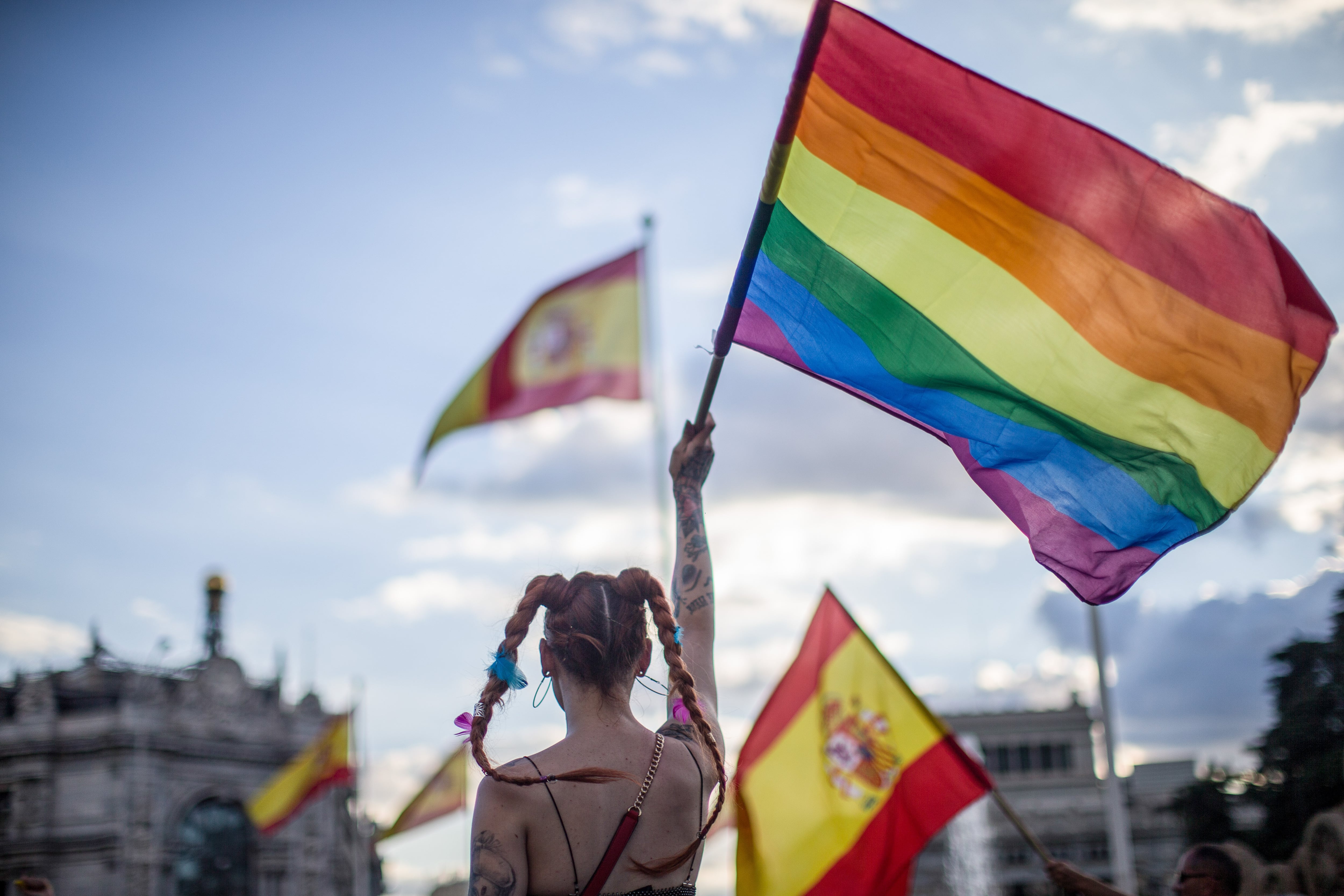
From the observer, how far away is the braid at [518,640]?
95.2 inches

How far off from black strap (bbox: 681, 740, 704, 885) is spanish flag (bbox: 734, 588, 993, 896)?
493 centimetres

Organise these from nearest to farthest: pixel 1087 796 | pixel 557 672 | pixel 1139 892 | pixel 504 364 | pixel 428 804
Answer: pixel 557 672 → pixel 504 364 → pixel 428 804 → pixel 1139 892 → pixel 1087 796

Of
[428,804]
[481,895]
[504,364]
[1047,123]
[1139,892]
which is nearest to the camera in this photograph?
[481,895]

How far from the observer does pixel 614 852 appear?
2334 mm

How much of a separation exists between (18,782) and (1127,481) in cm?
4253

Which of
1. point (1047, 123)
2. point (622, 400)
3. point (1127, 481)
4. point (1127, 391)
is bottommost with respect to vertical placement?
point (1127, 481)

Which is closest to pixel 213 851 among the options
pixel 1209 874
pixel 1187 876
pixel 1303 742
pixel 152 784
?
pixel 152 784

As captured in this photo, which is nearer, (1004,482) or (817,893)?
(1004,482)

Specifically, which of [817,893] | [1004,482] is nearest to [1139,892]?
[817,893]

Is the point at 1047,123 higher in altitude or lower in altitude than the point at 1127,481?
higher

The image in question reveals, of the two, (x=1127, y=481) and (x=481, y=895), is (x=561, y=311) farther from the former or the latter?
(x=481, y=895)

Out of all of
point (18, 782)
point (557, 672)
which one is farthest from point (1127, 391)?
point (18, 782)

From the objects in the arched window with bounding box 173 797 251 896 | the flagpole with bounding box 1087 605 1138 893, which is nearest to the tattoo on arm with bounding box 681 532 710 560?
the flagpole with bounding box 1087 605 1138 893

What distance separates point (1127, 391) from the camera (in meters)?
3.94
